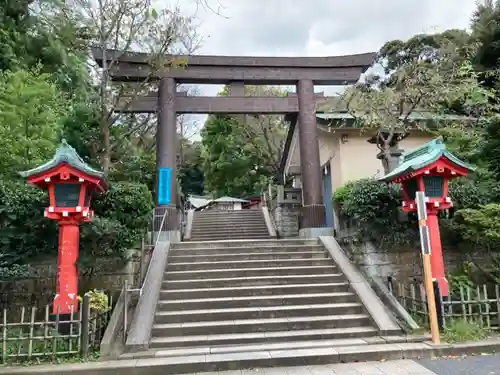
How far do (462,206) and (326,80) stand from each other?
18.5ft

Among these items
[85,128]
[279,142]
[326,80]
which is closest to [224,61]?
[326,80]

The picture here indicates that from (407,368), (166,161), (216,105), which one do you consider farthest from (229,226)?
(407,368)

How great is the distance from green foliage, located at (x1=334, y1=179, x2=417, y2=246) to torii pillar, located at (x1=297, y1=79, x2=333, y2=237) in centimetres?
233

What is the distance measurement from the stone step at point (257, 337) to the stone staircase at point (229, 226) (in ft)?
25.6

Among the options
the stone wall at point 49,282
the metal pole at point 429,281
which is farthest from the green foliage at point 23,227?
the metal pole at point 429,281

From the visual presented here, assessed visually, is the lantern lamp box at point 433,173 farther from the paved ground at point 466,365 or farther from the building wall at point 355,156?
the building wall at point 355,156

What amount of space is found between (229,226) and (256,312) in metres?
A: 8.65

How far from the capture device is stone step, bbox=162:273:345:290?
752 centimetres

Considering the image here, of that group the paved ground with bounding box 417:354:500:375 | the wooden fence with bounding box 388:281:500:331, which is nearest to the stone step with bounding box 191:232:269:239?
the wooden fence with bounding box 388:281:500:331

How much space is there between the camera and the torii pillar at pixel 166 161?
409 inches

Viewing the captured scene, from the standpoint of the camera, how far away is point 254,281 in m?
7.64

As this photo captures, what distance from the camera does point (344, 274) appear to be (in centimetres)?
775

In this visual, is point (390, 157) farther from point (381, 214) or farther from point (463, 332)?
point (463, 332)

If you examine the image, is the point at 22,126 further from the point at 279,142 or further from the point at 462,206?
the point at 279,142
